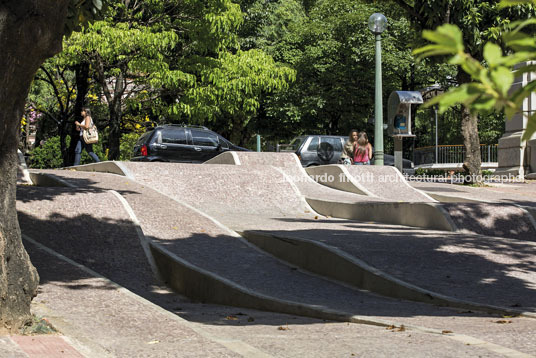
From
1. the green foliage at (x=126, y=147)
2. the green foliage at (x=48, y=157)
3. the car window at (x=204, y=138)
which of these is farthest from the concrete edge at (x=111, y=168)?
the green foliage at (x=126, y=147)

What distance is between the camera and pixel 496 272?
8.96 meters

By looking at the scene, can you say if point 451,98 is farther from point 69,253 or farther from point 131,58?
point 131,58

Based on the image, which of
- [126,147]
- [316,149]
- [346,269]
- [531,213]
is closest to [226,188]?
[531,213]

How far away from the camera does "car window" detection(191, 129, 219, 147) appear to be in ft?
76.4

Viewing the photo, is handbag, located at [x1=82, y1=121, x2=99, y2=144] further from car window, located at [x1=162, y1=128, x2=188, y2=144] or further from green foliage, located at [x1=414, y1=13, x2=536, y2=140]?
green foliage, located at [x1=414, y1=13, x2=536, y2=140]

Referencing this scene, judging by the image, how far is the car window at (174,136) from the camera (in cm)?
2264

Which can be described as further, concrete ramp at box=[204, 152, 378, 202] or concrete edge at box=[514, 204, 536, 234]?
concrete ramp at box=[204, 152, 378, 202]

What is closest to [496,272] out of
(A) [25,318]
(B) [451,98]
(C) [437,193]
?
(A) [25,318]

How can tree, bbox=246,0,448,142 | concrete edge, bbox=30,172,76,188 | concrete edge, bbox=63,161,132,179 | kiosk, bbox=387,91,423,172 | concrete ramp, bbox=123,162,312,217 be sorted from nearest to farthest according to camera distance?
1. concrete edge, bbox=30,172,76,188
2. concrete ramp, bbox=123,162,312,217
3. concrete edge, bbox=63,161,132,179
4. kiosk, bbox=387,91,423,172
5. tree, bbox=246,0,448,142

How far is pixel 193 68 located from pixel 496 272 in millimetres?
18667

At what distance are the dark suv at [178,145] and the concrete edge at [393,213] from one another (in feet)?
23.9

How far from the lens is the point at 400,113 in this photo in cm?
1955

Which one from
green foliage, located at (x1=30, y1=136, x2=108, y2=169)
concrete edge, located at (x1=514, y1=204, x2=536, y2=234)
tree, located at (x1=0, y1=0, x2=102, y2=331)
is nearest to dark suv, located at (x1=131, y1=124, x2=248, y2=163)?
green foliage, located at (x1=30, y1=136, x2=108, y2=169)

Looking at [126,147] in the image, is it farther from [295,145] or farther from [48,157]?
[295,145]
